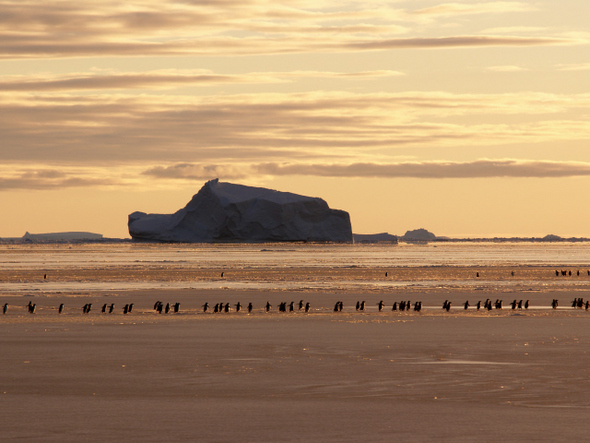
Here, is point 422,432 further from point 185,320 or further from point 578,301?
point 578,301

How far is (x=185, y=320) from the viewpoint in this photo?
23.8 m

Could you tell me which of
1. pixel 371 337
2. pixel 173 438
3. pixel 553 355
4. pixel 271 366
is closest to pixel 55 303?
pixel 371 337

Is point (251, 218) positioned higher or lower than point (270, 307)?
higher

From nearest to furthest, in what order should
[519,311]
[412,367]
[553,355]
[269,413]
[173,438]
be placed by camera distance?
[173,438] < [269,413] < [412,367] < [553,355] < [519,311]

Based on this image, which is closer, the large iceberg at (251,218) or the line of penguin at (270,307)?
the line of penguin at (270,307)

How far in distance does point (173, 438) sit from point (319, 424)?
5.84ft

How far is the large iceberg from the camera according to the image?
153000 mm

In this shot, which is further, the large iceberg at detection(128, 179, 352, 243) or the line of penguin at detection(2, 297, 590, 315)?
the large iceberg at detection(128, 179, 352, 243)

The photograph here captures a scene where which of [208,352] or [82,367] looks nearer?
[82,367]

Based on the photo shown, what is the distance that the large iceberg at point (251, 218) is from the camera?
502 ft

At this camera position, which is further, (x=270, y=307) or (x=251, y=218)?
(x=251, y=218)

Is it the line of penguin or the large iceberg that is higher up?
the large iceberg

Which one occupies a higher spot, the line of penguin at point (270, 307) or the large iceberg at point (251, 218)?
the large iceberg at point (251, 218)

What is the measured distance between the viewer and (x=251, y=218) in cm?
15288
